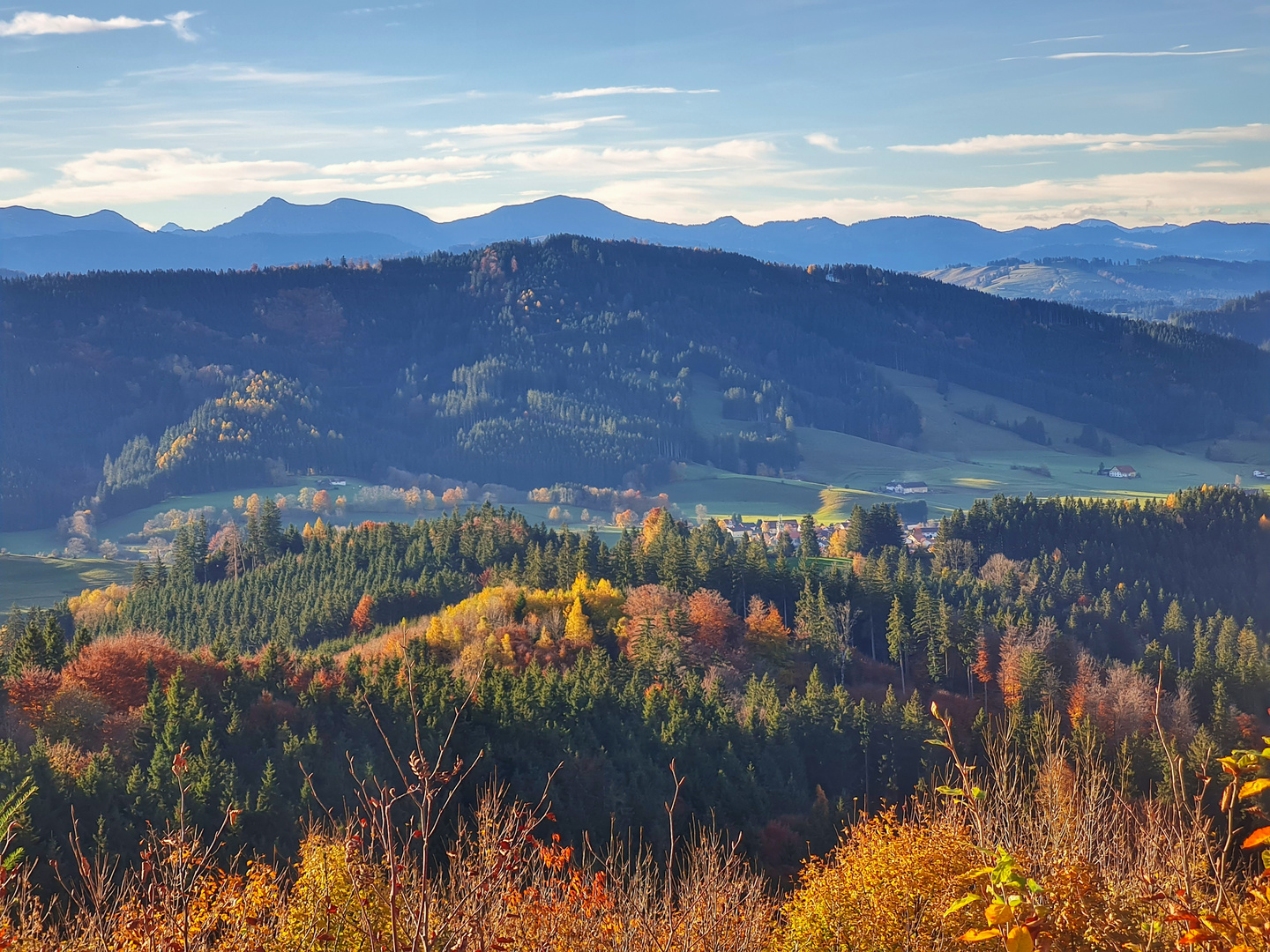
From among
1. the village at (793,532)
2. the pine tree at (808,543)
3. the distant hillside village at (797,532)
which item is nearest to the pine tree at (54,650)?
the distant hillside village at (797,532)

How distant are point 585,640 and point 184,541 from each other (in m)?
60.4

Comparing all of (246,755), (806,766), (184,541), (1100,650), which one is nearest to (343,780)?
(246,755)

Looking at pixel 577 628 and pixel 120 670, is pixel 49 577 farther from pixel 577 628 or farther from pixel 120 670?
pixel 120 670

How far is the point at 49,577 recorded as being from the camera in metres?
152

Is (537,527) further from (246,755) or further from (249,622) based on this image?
(246,755)

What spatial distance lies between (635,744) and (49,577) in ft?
406

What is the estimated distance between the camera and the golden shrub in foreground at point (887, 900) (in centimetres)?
2100

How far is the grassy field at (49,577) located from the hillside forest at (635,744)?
25.6 metres

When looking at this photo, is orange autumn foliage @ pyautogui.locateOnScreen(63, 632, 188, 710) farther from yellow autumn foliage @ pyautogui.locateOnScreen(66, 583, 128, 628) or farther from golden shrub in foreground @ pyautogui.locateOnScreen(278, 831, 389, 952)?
yellow autumn foliage @ pyautogui.locateOnScreen(66, 583, 128, 628)

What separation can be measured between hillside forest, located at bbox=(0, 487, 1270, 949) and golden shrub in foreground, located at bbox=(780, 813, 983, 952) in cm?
8

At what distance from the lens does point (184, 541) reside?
11900 centimetres

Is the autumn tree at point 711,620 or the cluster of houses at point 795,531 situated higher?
the autumn tree at point 711,620

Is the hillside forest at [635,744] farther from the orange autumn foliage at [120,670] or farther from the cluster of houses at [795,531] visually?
the cluster of houses at [795,531]

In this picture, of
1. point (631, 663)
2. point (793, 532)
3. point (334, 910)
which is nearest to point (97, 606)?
point (631, 663)
